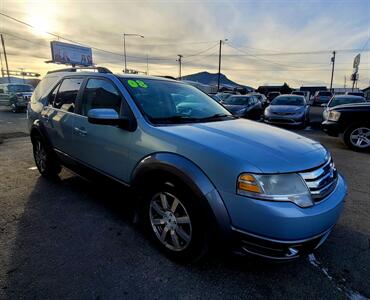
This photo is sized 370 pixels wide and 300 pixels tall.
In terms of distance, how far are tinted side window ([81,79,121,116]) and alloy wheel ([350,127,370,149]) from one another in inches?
269

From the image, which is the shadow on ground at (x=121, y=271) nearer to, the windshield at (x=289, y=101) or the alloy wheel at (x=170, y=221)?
the alloy wheel at (x=170, y=221)

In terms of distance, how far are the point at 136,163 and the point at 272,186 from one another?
132cm

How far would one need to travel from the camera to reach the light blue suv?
1899 mm

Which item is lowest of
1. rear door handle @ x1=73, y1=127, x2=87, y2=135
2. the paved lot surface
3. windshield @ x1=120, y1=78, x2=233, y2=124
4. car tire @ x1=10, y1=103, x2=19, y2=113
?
the paved lot surface

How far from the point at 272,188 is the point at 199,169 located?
0.56 meters

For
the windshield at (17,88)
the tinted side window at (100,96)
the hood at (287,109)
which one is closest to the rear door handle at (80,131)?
the tinted side window at (100,96)

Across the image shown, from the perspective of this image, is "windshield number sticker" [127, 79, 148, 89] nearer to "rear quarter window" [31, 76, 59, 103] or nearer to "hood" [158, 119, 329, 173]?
"hood" [158, 119, 329, 173]

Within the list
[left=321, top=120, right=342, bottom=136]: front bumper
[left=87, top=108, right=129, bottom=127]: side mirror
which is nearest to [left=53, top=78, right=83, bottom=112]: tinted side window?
[left=87, top=108, right=129, bottom=127]: side mirror

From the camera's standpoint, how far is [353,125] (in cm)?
715

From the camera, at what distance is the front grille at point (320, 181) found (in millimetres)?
2018

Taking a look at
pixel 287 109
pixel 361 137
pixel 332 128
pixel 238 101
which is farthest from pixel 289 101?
pixel 361 137

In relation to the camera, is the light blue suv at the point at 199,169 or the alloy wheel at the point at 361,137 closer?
the light blue suv at the point at 199,169

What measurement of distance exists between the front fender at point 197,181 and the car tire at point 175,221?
9 cm

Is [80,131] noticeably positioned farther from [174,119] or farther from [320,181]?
[320,181]
